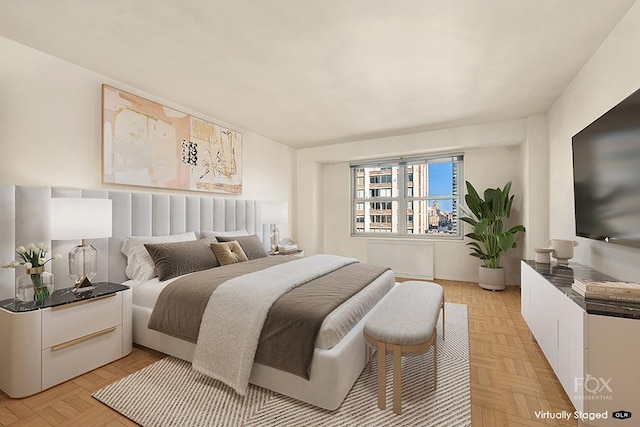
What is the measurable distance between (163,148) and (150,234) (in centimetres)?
97

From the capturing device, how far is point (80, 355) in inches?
80.3

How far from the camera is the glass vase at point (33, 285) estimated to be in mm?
1938

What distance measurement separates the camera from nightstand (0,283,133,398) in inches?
70.3

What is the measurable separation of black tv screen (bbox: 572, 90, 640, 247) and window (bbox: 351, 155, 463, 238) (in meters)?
2.59

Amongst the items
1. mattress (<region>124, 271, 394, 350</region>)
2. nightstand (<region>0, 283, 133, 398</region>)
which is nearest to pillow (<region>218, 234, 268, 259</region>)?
mattress (<region>124, 271, 394, 350</region>)

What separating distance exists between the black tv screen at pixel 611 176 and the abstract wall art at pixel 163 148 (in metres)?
3.81

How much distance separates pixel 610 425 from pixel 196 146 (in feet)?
13.4

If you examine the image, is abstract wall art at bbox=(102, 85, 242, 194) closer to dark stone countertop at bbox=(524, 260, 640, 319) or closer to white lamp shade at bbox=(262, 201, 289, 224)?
white lamp shade at bbox=(262, 201, 289, 224)

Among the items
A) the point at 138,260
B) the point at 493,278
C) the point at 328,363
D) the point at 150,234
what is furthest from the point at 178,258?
the point at 493,278

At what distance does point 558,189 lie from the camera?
325 cm

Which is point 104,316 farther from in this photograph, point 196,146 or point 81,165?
point 196,146

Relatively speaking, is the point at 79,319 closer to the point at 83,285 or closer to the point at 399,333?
the point at 83,285

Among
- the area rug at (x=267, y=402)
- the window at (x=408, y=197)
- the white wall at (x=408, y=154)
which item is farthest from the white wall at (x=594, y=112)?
the window at (x=408, y=197)

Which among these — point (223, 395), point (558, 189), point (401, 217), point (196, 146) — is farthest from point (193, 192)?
point (558, 189)
